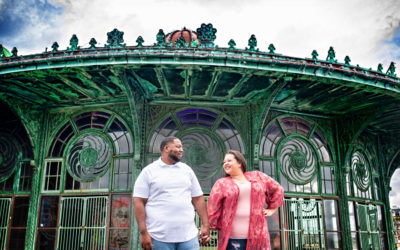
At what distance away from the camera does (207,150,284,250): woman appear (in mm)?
3715

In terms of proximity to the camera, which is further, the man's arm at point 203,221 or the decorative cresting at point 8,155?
the decorative cresting at point 8,155

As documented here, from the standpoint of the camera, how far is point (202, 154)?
345 inches

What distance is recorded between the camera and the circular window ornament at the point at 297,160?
30.4 ft

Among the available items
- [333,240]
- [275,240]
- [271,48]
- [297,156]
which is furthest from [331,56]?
[333,240]

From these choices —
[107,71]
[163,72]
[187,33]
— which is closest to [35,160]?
[107,71]

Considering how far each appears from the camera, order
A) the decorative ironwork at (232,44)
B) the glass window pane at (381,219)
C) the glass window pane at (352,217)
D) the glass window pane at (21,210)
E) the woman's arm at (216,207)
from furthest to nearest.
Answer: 1. the glass window pane at (381,219)
2. the glass window pane at (352,217)
3. the glass window pane at (21,210)
4. the decorative ironwork at (232,44)
5. the woman's arm at (216,207)

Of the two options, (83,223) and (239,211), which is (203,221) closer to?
(239,211)

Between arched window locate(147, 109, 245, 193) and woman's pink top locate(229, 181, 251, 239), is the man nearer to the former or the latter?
woman's pink top locate(229, 181, 251, 239)

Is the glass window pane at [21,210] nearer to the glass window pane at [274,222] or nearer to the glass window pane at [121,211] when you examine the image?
the glass window pane at [121,211]

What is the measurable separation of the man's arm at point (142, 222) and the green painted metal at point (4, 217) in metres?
6.99

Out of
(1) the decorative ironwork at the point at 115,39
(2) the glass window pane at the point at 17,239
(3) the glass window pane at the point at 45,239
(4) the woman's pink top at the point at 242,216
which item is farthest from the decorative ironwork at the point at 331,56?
(2) the glass window pane at the point at 17,239

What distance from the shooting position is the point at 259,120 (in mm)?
8570

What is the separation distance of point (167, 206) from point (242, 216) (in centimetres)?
80

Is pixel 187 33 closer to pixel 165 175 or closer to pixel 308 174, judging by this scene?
pixel 308 174
